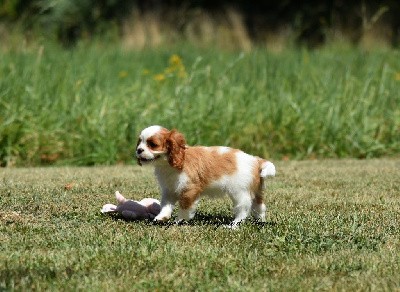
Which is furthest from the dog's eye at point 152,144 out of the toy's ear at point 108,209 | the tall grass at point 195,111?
the tall grass at point 195,111

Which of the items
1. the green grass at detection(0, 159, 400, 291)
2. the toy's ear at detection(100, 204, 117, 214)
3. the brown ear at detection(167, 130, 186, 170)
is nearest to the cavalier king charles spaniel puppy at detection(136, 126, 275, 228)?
the brown ear at detection(167, 130, 186, 170)

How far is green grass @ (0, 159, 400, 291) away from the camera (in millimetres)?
4871

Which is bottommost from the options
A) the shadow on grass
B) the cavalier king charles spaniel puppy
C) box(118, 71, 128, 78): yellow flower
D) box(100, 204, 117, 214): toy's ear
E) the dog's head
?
the shadow on grass

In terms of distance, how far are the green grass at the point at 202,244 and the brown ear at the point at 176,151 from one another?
0.45 meters

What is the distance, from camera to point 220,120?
11.8m

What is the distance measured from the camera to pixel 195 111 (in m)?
11.9

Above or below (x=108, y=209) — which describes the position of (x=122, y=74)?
above

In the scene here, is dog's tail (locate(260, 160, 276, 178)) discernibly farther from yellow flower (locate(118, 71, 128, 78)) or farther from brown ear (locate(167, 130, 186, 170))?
yellow flower (locate(118, 71, 128, 78))

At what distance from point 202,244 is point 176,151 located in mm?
831

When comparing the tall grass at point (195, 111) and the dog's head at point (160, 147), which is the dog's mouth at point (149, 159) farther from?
the tall grass at point (195, 111)

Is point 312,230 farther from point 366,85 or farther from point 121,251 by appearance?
point 366,85

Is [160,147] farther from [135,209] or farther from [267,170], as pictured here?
[267,170]

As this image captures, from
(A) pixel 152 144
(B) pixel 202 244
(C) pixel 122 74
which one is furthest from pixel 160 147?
(C) pixel 122 74

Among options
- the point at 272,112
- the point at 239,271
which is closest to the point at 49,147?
the point at 272,112
